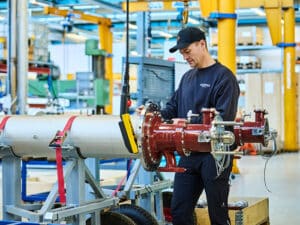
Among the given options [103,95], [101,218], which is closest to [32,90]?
[103,95]

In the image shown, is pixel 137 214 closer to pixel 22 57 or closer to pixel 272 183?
pixel 22 57

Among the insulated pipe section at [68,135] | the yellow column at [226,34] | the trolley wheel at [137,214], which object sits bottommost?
the trolley wheel at [137,214]

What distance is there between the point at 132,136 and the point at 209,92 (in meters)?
0.74

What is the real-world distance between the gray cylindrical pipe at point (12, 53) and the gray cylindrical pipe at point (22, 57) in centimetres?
4

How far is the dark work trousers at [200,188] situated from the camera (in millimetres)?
3338

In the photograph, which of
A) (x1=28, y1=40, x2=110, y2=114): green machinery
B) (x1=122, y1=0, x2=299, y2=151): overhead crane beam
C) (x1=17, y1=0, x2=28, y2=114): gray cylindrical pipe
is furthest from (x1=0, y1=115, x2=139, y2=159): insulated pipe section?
(x1=28, y1=40, x2=110, y2=114): green machinery

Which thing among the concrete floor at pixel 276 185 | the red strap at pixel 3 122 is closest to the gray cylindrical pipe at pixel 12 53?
the red strap at pixel 3 122

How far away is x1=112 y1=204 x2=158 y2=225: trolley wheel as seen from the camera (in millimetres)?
3850

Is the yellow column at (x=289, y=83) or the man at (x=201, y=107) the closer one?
the man at (x=201, y=107)

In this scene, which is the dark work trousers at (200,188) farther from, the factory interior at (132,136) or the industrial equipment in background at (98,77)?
the industrial equipment in background at (98,77)

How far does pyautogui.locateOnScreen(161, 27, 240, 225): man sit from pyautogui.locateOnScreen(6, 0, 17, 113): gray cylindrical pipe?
8.63 feet

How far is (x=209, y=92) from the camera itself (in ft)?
11.3

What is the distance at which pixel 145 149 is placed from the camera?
9.06ft

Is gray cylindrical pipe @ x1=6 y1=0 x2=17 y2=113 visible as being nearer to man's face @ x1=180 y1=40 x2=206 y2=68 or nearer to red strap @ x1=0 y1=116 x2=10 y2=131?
red strap @ x1=0 y1=116 x2=10 y2=131
